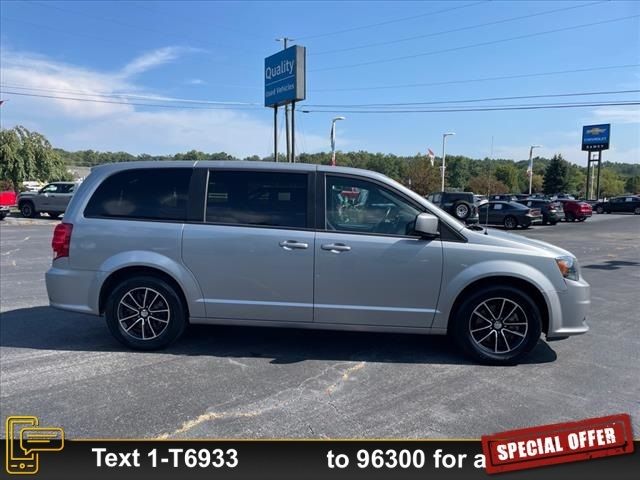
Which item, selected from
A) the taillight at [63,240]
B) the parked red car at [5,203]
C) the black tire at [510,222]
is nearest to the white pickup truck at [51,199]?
the parked red car at [5,203]

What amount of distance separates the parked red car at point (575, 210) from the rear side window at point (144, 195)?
31.9 m

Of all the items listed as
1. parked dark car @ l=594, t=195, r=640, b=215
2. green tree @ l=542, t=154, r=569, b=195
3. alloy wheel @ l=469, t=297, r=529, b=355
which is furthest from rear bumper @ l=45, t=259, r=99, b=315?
green tree @ l=542, t=154, r=569, b=195

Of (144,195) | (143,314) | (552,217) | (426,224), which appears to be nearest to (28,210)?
(144,195)

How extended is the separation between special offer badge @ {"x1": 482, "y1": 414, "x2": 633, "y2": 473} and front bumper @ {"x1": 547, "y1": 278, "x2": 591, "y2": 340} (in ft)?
4.01

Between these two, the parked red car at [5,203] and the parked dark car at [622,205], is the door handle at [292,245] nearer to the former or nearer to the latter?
the parked red car at [5,203]

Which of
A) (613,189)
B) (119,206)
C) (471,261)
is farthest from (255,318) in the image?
(613,189)

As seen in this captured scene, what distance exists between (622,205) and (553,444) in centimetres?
4836

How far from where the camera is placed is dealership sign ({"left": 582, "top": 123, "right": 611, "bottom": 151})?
68625 mm

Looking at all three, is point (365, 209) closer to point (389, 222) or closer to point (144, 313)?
point (389, 222)

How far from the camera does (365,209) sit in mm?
4582

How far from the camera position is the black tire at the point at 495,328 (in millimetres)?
Result: 4402

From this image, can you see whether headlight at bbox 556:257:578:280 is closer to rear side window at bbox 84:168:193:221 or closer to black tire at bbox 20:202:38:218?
rear side window at bbox 84:168:193:221

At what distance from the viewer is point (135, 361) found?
14.7 ft

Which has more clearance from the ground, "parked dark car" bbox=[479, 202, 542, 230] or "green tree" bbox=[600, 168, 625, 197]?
"green tree" bbox=[600, 168, 625, 197]
